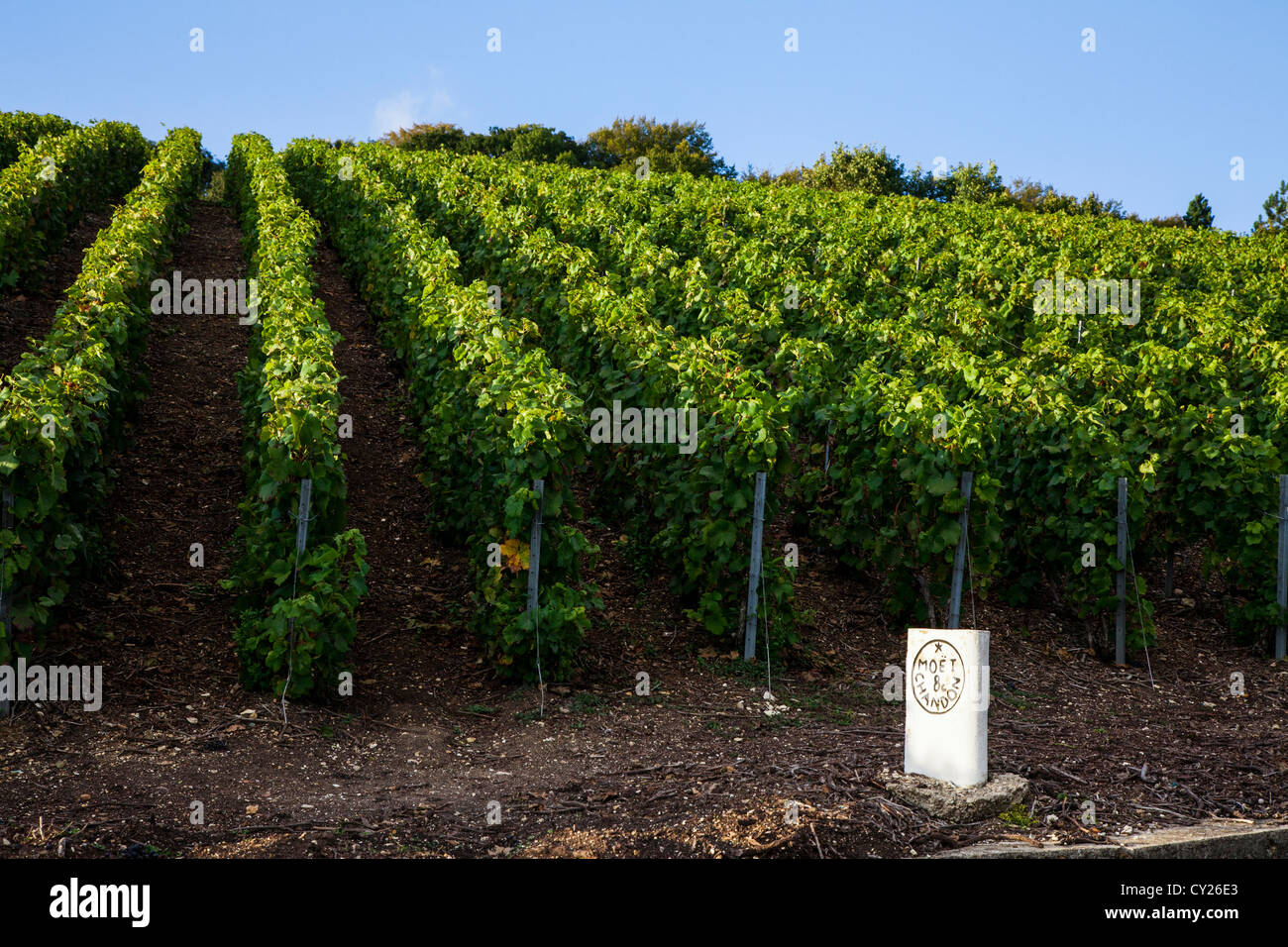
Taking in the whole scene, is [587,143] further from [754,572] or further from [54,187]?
[754,572]

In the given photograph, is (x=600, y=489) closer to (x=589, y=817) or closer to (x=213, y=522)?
(x=213, y=522)

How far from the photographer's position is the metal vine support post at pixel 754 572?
9.29 metres

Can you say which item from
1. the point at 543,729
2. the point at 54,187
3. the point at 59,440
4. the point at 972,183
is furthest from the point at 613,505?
the point at 972,183

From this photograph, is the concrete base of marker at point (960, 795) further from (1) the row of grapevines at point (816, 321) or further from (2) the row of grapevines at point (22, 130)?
(2) the row of grapevines at point (22, 130)

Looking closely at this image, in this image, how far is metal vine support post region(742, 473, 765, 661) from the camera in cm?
929

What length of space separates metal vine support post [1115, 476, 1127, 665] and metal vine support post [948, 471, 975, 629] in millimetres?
1731

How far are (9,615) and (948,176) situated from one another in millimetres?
47184

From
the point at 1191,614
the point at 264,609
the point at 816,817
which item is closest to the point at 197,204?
the point at 264,609

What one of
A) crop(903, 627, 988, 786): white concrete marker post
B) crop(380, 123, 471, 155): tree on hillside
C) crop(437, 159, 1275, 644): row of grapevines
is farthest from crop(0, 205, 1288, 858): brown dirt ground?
crop(380, 123, 471, 155): tree on hillside

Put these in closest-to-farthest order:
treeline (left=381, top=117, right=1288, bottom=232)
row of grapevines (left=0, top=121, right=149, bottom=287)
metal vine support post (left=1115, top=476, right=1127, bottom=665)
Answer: metal vine support post (left=1115, top=476, right=1127, bottom=665) < row of grapevines (left=0, top=121, right=149, bottom=287) < treeline (left=381, top=117, right=1288, bottom=232)

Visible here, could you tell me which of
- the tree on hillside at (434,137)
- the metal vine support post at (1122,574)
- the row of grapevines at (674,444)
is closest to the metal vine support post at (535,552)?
the row of grapevines at (674,444)

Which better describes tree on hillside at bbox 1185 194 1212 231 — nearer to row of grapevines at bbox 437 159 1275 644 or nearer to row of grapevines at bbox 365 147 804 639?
row of grapevines at bbox 437 159 1275 644

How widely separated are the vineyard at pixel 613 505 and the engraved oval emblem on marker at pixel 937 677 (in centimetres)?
67

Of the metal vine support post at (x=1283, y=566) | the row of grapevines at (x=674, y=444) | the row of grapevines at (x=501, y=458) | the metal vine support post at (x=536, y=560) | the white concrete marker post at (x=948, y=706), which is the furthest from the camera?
the metal vine support post at (x=1283, y=566)
